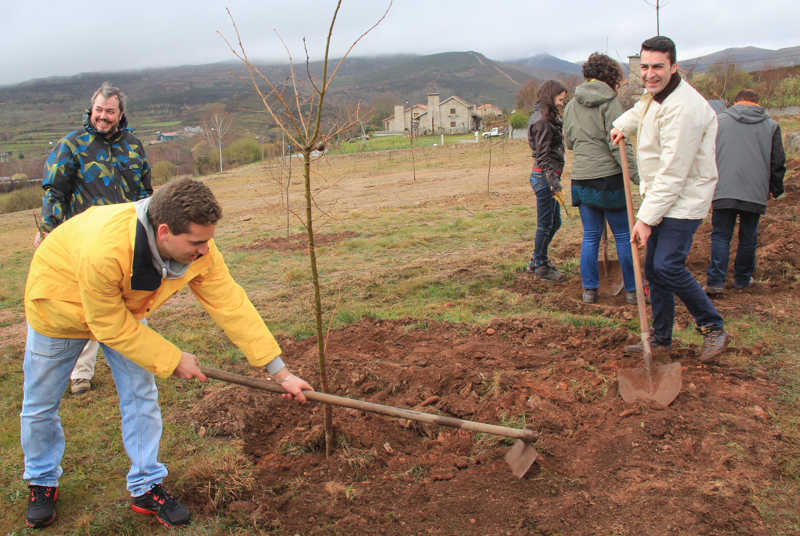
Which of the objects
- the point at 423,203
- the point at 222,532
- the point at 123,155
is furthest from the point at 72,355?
the point at 423,203

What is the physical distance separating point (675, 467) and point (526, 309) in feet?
8.11

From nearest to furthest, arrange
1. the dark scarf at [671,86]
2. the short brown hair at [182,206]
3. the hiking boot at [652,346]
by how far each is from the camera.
A: the short brown hair at [182,206], the dark scarf at [671,86], the hiking boot at [652,346]

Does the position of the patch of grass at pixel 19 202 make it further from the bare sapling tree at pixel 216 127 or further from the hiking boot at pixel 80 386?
the hiking boot at pixel 80 386

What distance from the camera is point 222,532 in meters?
2.29

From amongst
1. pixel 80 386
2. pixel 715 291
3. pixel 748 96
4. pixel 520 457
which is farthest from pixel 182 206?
pixel 748 96

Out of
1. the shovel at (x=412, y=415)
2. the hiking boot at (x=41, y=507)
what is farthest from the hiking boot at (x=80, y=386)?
the shovel at (x=412, y=415)

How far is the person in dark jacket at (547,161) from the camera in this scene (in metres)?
4.85

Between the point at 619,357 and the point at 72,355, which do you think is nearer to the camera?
the point at 72,355

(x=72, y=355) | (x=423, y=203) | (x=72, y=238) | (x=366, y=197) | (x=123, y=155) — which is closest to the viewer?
(x=72, y=238)

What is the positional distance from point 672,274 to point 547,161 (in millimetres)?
2243

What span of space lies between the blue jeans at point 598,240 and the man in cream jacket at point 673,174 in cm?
112

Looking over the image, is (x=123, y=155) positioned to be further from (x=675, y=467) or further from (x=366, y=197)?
(x=366, y=197)

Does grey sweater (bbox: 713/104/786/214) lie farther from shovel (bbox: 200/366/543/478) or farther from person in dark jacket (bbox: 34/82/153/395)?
person in dark jacket (bbox: 34/82/153/395)

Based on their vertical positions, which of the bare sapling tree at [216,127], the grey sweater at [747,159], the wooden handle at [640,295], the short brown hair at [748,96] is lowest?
the wooden handle at [640,295]
